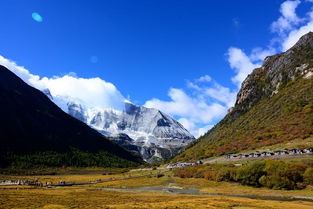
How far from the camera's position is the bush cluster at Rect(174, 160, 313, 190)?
103 metres

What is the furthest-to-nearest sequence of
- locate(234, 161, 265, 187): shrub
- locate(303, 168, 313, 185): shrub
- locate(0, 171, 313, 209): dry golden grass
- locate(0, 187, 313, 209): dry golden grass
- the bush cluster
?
locate(234, 161, 265, 187): shrub → the bush cluster → locate(303, 168, 313, 185): shrub → locate(0, 171, 313, 209): dry golden grass → locate(0, 187, 313, 209): dry golden grass

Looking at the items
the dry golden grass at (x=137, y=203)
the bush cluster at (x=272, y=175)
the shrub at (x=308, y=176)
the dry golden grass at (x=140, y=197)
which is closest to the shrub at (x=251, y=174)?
the bush cluster at (x=272, y=175)

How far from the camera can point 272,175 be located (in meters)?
109

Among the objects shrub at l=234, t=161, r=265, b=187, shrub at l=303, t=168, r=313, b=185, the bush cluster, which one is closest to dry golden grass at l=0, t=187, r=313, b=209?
the bush cluster

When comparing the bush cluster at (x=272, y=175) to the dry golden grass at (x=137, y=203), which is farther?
the bush cluster at (x=272, y=175)

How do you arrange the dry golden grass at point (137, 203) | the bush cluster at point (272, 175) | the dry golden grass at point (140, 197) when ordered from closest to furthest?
1. the dry golden grass at point (137, 203)
2. the dry golden grass at point (140, 197)
3. the bush cluster at point (272, 175)

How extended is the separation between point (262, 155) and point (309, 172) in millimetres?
51300

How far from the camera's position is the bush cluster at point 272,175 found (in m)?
103

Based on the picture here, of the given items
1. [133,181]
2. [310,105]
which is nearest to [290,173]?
[133,181]

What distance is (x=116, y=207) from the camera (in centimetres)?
7100

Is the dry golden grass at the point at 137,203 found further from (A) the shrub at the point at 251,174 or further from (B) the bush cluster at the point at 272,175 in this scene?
(A) the shrub at the point at 251,174

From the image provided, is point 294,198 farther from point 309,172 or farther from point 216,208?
point 216,208

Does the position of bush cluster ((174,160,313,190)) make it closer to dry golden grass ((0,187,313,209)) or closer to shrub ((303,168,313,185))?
shrub ((303,168,313,185))

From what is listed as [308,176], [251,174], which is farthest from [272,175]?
[308,176]
